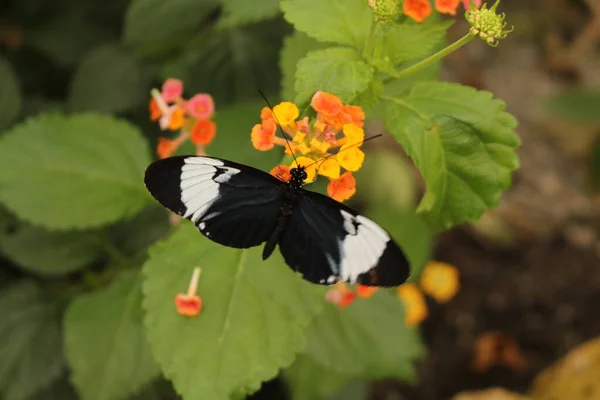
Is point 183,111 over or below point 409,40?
below

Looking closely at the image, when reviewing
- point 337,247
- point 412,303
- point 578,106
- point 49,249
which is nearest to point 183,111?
point 337,247

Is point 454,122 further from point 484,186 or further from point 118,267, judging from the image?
point 118,267

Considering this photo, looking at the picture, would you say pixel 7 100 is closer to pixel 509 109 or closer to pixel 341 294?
pixel 341 294

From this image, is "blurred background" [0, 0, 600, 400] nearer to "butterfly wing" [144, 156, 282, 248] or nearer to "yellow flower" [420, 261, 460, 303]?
"yellow flower" [420, 261, 460, 303]

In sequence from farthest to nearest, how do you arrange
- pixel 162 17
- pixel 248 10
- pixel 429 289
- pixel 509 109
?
1. pixel 509 109
2. pixel 429 289
3. pixel 162 17
4. pixel 248 10

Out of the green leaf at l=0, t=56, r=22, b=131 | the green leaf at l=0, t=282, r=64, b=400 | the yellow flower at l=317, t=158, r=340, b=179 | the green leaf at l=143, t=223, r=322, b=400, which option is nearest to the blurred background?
the green leaf at l=0, t=56, r=22, b=131

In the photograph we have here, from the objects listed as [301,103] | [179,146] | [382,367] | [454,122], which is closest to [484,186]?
[454,122]

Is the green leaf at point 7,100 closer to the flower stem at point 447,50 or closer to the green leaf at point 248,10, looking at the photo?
the green leaf at point 248,10

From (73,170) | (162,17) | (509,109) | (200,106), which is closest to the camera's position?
(200,106)
